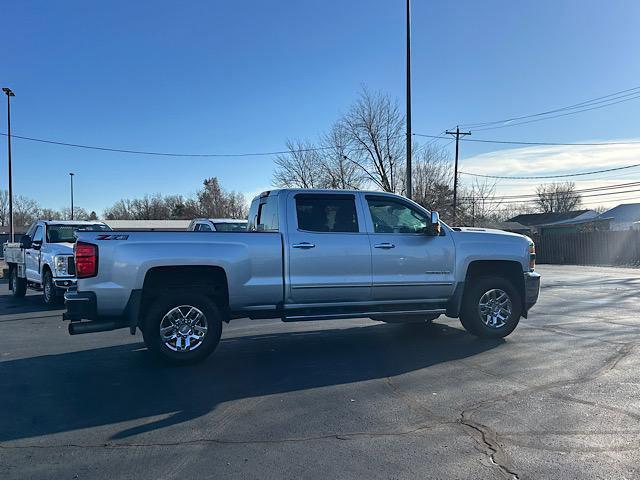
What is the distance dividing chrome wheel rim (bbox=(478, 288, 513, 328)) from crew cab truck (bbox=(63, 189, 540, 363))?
0.05 ft

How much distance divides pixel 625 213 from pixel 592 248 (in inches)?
1579

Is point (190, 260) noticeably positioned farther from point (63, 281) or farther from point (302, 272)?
point (63, 281)

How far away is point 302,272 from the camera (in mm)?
7262

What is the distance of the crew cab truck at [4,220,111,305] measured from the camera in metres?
12.1

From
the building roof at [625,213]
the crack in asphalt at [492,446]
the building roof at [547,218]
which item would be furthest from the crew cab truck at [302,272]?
the building roof at [547,218]

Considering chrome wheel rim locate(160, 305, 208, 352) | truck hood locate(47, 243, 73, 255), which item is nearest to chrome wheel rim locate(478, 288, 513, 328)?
chrome wheel rim locate(160, 305, 208, 352)

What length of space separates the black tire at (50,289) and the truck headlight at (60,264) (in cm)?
69

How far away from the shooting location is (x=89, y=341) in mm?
8859

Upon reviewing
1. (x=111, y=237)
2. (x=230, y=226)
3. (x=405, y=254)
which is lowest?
(x=405, y=254)

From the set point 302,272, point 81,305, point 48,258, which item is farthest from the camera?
point 48,258

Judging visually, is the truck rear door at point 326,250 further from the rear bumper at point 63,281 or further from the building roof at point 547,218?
the building roof at point 547,218

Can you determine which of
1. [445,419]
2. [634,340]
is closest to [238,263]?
[445,419]

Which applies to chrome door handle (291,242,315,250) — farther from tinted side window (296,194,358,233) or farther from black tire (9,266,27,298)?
black tire (9,266,27,298)

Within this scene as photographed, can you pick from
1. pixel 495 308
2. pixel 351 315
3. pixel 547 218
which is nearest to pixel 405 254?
pixel 351 315
